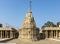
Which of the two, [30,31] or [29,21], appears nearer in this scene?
[30,31]

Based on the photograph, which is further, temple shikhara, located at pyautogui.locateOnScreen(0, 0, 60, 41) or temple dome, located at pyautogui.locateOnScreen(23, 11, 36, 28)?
temple dome, located at pyautogui.locateOnScreen(23, 11, 36, 28)

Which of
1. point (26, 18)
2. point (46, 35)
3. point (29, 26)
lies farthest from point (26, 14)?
point (46, 35)

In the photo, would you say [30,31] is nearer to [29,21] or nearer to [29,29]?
[29,29]

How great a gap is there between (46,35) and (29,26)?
12729mm

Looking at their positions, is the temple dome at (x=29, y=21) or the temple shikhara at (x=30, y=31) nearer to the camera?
the temple shikhara at (x=30, y=31)

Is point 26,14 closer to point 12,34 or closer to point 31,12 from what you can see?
point 31,12

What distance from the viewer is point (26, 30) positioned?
4022 centimetres

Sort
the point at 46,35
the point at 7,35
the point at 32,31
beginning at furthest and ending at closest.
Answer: the point at 7,35
the point at 46,35
the point at 32,31

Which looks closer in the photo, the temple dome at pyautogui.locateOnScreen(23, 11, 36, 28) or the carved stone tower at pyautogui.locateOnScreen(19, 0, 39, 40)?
the carved stone tower at pyautogui.locateOnScreen(19, 0, 39, 40)

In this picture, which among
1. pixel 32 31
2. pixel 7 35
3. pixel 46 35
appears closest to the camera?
pixel 32 31

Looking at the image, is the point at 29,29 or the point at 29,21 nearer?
the point at 29,29

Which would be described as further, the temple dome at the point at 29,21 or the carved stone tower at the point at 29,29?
the temple dome at the point at 29,21

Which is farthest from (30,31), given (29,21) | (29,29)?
(29,21)

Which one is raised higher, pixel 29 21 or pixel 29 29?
pixel 29 21
